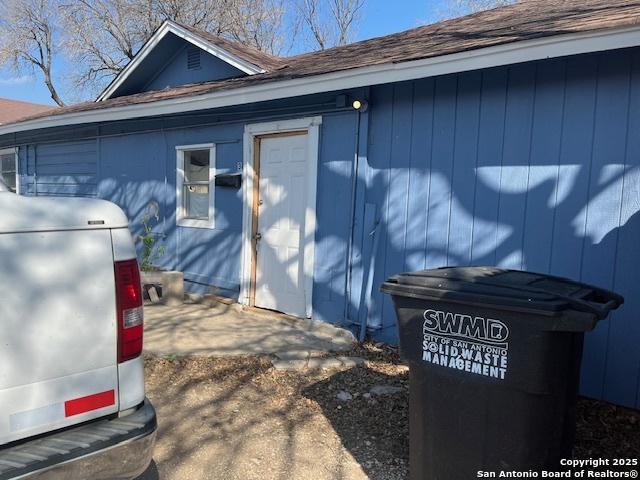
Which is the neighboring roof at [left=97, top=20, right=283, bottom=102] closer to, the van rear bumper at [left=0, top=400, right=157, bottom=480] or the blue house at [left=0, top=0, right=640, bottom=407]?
the blue house at [left=0, top=0, right=640, bottom=407]

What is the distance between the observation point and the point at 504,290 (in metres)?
2.42

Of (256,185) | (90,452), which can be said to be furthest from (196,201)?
(90,452)

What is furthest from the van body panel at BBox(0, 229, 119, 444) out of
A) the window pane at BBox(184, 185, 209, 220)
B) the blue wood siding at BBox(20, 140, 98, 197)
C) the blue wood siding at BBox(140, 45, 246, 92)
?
the blue wood siding at BBox(20, 140, 98, 197)

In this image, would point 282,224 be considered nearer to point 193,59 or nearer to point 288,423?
point 288,423

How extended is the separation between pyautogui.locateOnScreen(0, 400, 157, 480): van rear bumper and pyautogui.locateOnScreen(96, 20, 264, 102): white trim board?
5.68 metres

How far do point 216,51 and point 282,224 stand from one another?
3.09m

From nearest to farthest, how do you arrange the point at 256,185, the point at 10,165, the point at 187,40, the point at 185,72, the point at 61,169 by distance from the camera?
the point at 256,185, the point at 187,40, the point at 185,72, the point at 61,169, the point at 10,165

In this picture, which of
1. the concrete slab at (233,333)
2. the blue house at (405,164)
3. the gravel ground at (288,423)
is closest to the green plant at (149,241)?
the blue house at (405,164)

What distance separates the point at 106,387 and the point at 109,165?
7.56 meters

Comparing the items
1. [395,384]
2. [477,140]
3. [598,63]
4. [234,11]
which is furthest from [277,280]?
[234,11]

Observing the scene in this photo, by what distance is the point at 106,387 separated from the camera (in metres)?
2.19

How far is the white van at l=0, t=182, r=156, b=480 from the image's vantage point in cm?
191

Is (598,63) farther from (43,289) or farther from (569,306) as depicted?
(43,289)

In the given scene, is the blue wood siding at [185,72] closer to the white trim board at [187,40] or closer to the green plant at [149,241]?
the white trim board at [187,40]
